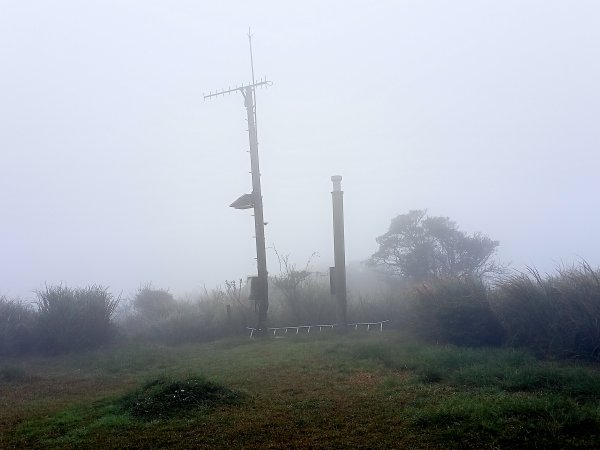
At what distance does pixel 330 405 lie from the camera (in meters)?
7.59

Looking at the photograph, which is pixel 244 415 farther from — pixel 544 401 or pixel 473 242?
pixel 473 242

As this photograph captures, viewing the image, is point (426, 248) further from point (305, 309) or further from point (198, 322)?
point (198, 322)

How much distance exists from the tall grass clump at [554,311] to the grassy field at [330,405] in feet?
2.87

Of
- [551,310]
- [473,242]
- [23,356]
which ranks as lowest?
[23,356]

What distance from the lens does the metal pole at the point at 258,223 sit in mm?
19469

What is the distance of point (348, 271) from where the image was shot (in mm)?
39875

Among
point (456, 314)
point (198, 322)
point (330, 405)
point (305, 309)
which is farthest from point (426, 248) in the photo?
point (330, 405)

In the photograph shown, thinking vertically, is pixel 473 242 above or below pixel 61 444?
above

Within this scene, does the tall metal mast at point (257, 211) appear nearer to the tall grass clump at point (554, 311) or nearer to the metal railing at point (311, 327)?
the metal railing at point (311, 327)

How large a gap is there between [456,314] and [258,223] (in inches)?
325

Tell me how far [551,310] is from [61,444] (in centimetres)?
901

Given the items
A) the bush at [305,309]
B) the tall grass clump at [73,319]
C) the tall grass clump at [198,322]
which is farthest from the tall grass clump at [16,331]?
the bush at [305,309]

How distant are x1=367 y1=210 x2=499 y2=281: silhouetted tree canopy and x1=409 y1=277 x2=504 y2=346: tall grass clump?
1384 centimetres

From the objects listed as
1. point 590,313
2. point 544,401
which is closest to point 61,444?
point 544,401
